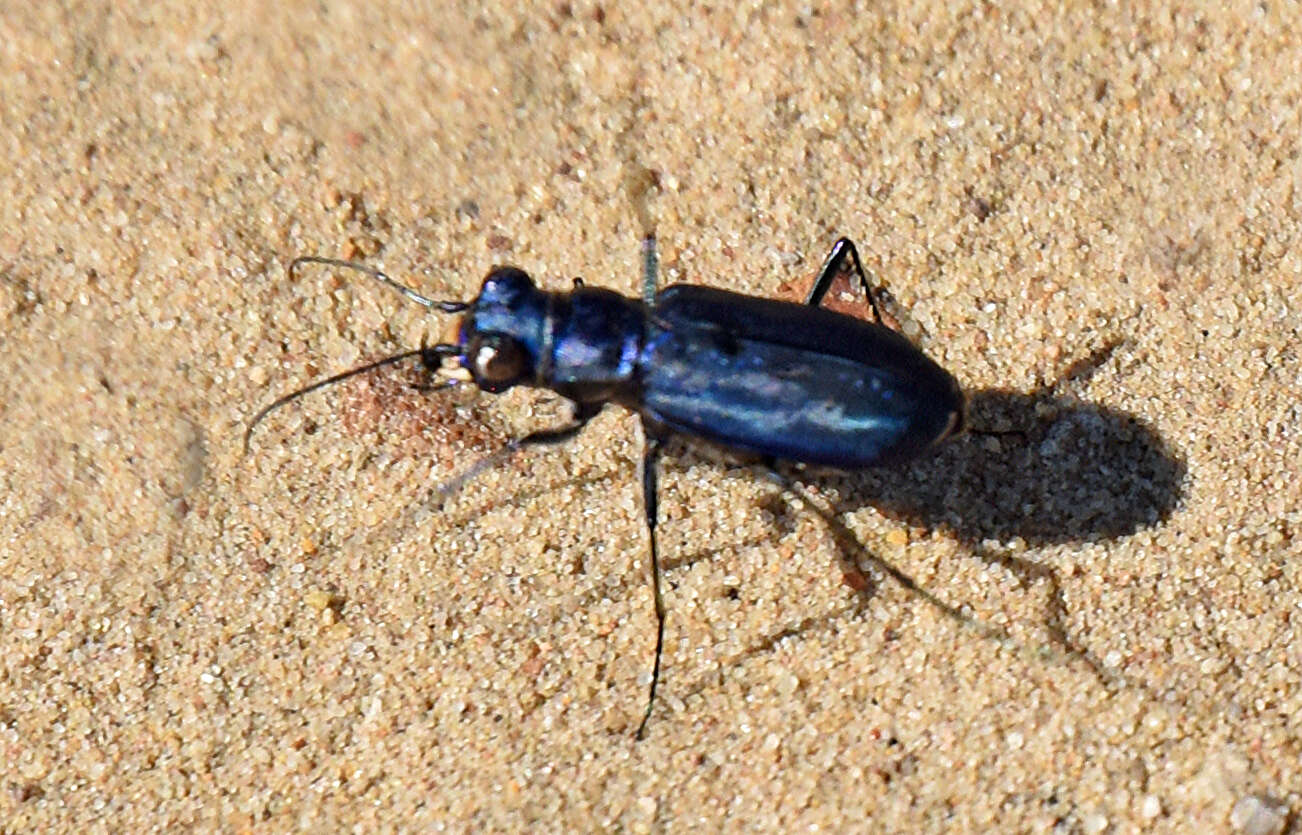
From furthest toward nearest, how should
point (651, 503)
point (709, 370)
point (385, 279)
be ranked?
1. point (385, 279)
2. point (651, 503)
3. point (709, 370)

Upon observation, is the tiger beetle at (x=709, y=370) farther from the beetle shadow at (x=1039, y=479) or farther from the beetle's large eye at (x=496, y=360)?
the beetle shadow at (x=1039, y=479)

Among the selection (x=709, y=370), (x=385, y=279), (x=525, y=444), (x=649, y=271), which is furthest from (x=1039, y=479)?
(x=385, y=279)

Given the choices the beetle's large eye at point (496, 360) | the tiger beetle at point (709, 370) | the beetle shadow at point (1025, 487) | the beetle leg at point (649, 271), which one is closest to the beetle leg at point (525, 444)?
the tiger beetle at point (709, 370)

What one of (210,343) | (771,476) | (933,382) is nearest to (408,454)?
(210,343)

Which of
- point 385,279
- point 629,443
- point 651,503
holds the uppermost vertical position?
point 385,279

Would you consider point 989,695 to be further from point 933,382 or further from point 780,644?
point 933,382

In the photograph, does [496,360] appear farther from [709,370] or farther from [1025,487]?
[1025,487]

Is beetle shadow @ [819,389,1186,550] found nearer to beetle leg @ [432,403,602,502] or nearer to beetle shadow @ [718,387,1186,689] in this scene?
beetle shadow @ [718,387,1186,689]
